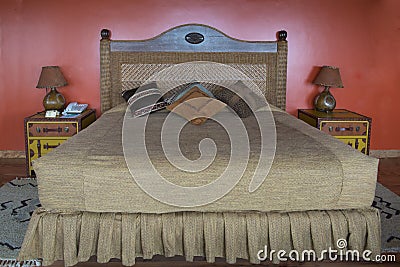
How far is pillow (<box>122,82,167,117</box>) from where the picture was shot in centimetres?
372

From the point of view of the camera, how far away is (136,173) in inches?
90.8

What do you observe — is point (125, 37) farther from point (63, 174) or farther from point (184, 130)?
point (63, 174)

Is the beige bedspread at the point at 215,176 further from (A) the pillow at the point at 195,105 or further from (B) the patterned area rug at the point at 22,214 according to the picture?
(A) the pillow at the point at 195,105

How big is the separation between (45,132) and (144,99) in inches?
37.4

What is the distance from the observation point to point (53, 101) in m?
4.27

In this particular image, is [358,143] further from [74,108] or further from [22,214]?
[22,214]

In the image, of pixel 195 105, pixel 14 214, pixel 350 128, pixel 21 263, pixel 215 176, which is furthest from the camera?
pixel 350 128

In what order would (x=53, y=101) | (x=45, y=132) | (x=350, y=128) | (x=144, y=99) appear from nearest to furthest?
(x=144, y=99), (x=45, y=132), (x=350, y=128), (x=53, y=101)

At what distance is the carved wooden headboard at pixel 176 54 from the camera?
442cm

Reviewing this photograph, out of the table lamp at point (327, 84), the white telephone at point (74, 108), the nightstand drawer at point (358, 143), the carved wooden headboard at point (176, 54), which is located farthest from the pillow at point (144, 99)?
the nightstand drawer at point (358, 143)

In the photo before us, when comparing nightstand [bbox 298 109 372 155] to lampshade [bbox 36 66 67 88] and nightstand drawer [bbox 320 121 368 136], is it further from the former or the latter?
lampshade [bbox 36 66 67 88]

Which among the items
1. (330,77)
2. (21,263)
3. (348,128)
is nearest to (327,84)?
(330,77)

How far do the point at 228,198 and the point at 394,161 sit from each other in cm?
300

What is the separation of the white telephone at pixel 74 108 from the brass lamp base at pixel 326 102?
7.44 feet
